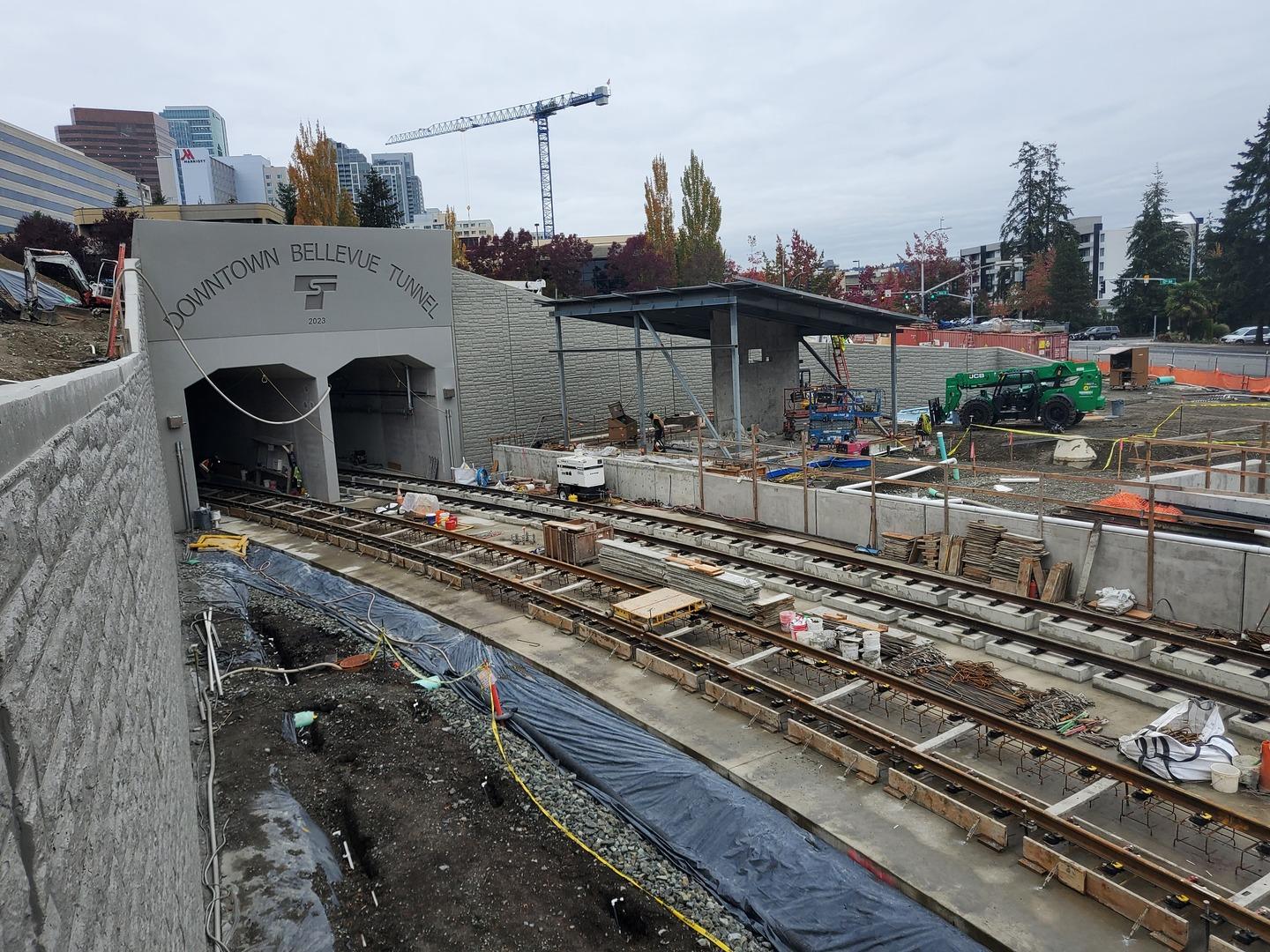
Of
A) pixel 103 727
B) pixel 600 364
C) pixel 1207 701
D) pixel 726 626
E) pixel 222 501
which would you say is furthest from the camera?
pixel 600 364

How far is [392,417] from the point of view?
1335 inches

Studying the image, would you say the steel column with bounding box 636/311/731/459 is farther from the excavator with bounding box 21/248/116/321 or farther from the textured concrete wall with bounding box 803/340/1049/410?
the excavator with bounding box 21/248/116/321

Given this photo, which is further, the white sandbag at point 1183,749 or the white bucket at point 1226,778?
the white sandbag at point 1183,749

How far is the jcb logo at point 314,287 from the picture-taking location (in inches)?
1050

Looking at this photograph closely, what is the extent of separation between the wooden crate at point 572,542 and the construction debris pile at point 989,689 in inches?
314

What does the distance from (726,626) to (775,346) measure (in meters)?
22.1

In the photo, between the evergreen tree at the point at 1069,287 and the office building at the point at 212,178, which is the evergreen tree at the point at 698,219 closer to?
the evergreen tree at the point at 1069,287

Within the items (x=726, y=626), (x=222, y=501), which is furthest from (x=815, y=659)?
(x=222, y=501)

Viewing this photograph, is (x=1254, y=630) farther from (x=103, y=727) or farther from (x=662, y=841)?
(x=103, y=727)

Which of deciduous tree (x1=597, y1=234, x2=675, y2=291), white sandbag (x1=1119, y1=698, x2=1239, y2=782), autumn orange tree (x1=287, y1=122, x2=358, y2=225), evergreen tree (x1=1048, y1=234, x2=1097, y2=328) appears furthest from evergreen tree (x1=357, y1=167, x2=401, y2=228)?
evergreen tree (x1=1048, y1=234, x2=1097, y2=328)

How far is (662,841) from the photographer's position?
8.87 m

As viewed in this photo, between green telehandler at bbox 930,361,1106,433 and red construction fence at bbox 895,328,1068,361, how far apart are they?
333 inches

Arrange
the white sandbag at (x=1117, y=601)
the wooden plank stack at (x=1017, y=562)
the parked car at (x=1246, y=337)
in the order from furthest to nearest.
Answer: the parked car at (x=1246, y=337) < the wooden plank stack at (x=1017, y=562) < the white sandbag at (x=1117, y=601)

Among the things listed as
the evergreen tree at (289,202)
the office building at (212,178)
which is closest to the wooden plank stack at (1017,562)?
the evergreen tree at (289,202)
